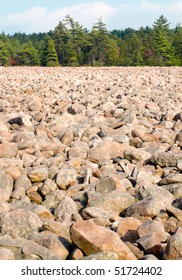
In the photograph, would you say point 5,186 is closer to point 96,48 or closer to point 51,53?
point 51,53

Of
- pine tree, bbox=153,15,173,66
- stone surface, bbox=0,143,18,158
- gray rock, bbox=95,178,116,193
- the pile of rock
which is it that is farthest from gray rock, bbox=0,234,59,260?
pine tree, bbox=153,15,173,66

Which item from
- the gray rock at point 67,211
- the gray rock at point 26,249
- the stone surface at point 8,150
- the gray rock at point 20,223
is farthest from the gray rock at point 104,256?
the stone surface at point 8,150

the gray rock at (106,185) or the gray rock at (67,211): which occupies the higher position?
the gray rock at (106,185)

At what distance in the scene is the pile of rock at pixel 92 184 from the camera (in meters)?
3.70

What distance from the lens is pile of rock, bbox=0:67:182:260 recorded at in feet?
12.1

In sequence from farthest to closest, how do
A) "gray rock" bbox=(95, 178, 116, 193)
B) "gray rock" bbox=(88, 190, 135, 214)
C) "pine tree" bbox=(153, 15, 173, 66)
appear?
"pine tree" bbox=(153, 15, 173, 66), "gray rock" bbox=(95, 178, 116, 193), "gray rock" bbox=(88, 190, 135, 214)

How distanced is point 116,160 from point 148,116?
3.14 m

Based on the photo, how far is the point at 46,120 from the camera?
8.77 metres

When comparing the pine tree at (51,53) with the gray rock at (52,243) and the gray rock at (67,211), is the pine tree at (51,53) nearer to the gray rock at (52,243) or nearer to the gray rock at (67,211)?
the gray rock at (67,211)

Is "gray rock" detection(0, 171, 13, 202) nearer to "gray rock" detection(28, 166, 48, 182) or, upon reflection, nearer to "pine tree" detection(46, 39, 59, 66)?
"gray rock" detection(28, 166, 48, 182)

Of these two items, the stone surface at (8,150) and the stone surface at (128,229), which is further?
the stone surface at (8,150)

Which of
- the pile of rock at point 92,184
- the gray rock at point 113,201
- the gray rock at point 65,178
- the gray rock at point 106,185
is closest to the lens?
the pile of rock at point 92,184

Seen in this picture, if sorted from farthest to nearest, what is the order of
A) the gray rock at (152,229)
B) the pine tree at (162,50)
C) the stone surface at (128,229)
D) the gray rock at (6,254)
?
the pine tree at (162,50)
the stone surface at (128,229)
the gray rock at (152,229)
the gray rock at (6,254)

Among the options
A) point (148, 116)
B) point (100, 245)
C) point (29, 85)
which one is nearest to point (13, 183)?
point (100, 245)
